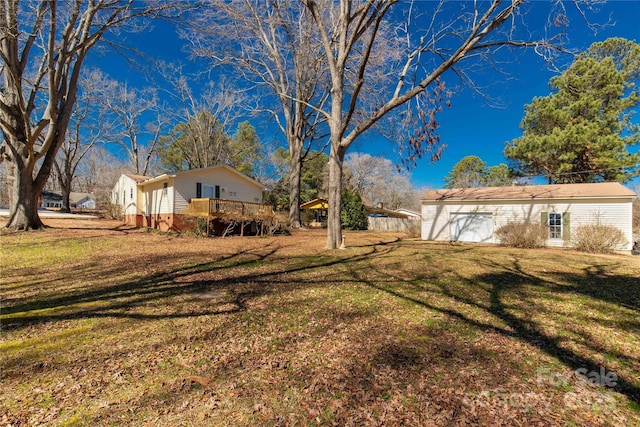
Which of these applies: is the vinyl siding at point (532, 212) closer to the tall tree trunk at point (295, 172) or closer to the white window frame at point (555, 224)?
the white window frame at point (555, 224)

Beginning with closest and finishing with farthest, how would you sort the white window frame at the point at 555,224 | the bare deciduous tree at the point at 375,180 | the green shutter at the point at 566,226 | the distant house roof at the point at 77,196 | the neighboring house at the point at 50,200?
1. the green shutter at the point at 566,226
2. the white window frame at the point at 555,224
3. the bare deciduous tree at the point at 375,180
4. the neighboring house at the point at 50,200
5. the distant house roof at the point at 77,196

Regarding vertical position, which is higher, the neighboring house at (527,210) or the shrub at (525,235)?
the neighboring house at (527,210)

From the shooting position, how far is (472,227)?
52.9ft

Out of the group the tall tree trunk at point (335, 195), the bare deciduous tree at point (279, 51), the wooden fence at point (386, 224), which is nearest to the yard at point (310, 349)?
the tall tree trunk at point (335, 195)

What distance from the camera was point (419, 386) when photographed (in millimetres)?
2352

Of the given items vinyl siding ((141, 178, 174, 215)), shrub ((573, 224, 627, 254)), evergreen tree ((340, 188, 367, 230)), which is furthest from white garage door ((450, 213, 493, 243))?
vinyl siding ((141, 178, 174, 215))

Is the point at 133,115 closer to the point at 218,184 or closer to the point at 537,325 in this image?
the point at 218,184

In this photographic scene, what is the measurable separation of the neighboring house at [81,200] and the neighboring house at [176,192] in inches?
1561

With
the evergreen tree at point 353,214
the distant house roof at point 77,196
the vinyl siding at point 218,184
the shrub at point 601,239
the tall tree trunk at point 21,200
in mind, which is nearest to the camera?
the tall tree trunk at point 21,200

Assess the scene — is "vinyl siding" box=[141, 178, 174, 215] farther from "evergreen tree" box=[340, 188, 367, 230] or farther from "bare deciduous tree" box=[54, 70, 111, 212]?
"evergreen tree" box=[340, 188, 367, 230]

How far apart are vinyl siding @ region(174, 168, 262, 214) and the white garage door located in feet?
41.9

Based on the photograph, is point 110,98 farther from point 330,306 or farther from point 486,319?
point 486,319

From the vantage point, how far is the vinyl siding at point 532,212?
42.5 feet

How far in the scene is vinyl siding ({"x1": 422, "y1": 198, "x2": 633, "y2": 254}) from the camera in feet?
42.5
